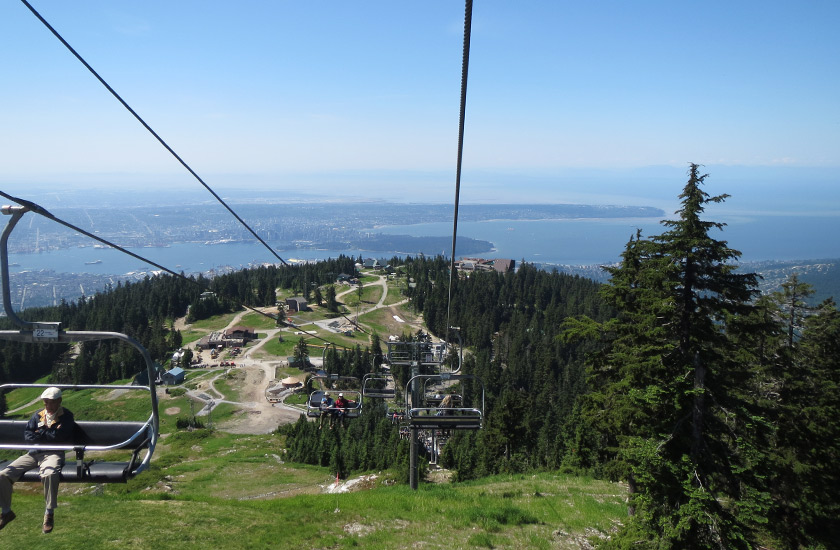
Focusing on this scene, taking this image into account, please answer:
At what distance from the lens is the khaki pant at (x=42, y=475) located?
20.2 ft

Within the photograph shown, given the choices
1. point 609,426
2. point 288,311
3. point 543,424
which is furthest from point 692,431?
point 288,311

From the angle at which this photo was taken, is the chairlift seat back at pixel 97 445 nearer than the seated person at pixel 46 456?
No

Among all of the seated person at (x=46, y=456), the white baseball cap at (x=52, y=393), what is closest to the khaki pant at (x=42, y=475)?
the seated person at (x=46, y=456)

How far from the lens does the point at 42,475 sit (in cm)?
621

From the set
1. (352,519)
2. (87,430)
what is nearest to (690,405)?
(352,519)

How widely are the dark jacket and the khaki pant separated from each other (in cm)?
20

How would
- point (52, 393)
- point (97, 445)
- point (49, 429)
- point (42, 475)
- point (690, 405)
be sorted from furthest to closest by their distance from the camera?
point (690, 405), point (97, 445), point (49, 429), point (52, 393), point (42, 475)

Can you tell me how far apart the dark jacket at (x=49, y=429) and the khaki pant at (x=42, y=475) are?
0.20 meters

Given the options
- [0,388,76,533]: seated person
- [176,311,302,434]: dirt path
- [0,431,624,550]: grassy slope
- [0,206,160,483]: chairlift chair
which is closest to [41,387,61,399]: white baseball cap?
[0,388,76,533]: seated person

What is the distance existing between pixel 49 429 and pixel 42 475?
565mm

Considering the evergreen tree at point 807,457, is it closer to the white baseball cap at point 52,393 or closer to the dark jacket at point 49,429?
the dark jacket at point 49,429

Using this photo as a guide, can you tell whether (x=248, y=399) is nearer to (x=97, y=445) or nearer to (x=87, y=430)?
(x=87, y=430)

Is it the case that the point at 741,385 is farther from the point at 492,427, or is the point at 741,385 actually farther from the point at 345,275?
the point at 345,275

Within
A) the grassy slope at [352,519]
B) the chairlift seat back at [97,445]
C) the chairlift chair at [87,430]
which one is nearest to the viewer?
the chairlift chair at [87,430]
